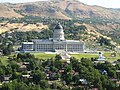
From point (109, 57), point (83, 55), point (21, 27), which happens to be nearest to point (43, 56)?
point (83, 55)

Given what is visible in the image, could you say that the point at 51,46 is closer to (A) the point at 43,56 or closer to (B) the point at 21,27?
(A) the point at 43,56

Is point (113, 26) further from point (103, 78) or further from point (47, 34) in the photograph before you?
point (103, 78)

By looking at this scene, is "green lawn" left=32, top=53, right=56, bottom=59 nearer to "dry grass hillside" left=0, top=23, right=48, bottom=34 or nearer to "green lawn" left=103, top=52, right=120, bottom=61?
"green lawn" left=103, top=52, right=120, bottom=61

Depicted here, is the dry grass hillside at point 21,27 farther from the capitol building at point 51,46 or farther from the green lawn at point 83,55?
the green lawn at point 83,55

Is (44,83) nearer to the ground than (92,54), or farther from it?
farther from it

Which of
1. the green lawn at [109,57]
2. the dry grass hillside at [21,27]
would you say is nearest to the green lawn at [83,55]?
the green lawn at [109,57]

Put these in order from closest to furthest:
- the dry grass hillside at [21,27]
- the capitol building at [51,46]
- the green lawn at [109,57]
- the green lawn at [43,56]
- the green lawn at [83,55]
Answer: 1. the green lawn at [43,56]
2. the green lawn at [109,57]
3. the green lawn at [83,55]
4. the capitol building at [51,46]
5. the dry grass hillside at [21,27]

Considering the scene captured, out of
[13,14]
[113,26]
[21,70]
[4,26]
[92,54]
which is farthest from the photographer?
[13,14]

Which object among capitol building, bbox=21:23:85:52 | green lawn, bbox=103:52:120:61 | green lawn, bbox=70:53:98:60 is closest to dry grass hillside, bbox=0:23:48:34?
capitol building, bbox=21:23:85:52

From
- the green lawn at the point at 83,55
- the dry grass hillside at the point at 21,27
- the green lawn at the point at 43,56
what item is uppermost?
the green lawn at the point at 43,56

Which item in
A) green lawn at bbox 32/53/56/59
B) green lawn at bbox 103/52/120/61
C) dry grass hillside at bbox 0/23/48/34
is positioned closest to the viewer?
green lawn at bbox 32/53/56/59

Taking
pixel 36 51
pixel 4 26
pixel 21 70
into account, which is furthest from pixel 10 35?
pixel 21 70
